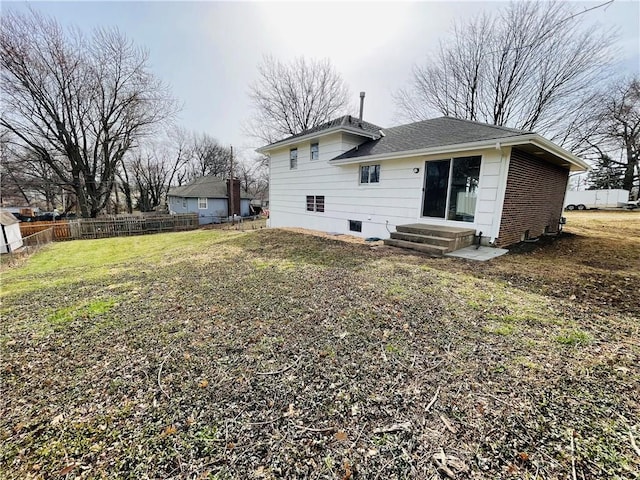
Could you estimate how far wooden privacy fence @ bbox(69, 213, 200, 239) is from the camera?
647 inches

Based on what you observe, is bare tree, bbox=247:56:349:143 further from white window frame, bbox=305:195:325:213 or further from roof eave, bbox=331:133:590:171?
roof eave, bbox=331:133:590:171

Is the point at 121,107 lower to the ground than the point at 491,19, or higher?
lower

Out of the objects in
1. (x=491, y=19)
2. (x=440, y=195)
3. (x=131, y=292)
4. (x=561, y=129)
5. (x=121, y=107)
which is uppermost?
(x=491, y=19)

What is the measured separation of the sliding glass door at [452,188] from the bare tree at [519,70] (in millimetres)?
11486

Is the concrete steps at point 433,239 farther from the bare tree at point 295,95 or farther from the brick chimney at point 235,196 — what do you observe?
the brick chimney at point 235,196

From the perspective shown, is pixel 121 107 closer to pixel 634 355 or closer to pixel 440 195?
pixel 440 195

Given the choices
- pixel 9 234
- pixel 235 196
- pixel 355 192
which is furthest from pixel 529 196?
pixel 235 196

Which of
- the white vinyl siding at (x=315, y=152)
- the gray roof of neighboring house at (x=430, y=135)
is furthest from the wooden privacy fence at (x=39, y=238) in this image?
the gray roof of neighboring house at (x=430, y=135)

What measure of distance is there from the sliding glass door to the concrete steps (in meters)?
0.51

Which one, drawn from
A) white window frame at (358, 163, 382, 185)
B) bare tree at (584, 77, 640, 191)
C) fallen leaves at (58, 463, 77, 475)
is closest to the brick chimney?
white window frame at (358, 163, 382, 185)

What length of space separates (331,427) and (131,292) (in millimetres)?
4128

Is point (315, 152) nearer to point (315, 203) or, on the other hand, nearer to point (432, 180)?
point (315, 203)

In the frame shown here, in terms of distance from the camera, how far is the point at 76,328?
3152 mm

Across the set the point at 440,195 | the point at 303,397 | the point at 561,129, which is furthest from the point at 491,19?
the point at 303,397
